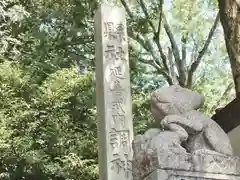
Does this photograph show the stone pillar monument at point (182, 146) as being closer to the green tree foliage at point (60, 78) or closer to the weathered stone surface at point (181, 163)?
the weathered stone surface at point (181, 163)

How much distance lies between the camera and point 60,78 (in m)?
8.21

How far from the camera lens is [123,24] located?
6844mm

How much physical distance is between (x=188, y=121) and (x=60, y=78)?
5729 millimetres

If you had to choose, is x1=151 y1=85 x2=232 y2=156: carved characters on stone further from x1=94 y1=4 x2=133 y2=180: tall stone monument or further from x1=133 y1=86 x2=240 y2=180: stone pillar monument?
x1=94 y1=4 x2=133 y2=180: tall stone monument

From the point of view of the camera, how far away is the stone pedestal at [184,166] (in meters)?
2.40

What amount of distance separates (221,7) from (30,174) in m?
3.90

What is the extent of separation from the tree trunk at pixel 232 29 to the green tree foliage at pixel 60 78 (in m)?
2.72

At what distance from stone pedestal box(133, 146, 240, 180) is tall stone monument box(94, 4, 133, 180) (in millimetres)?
3278

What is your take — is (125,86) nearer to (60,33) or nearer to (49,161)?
(49,161)

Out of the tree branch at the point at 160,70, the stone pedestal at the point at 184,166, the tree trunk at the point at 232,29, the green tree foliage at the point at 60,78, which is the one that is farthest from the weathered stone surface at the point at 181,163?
the tree branch at the point at 160,70

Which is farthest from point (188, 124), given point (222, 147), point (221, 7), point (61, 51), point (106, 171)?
point (61, 51)

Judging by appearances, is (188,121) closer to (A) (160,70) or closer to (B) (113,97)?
(B) (113,97)

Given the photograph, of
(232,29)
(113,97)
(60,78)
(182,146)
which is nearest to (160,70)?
(60,78)

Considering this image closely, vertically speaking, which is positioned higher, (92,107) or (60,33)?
(60,33)
